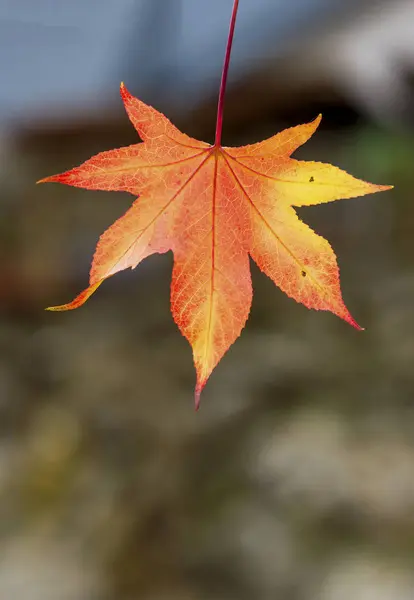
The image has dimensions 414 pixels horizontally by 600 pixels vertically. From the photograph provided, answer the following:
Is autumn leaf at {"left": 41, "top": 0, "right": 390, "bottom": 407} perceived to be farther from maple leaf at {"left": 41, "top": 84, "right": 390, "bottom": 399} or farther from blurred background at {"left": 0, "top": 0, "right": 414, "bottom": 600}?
blurred background at {"left": 0, "top": 0, "right": 414, "bottom": 600}

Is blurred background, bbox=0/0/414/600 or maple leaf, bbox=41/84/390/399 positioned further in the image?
blurred background, bbox=0/0/414/600

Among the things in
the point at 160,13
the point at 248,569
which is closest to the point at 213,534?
the point at 248,569

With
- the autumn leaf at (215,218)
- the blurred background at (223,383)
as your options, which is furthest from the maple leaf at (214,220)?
the blurred background at (223,383)

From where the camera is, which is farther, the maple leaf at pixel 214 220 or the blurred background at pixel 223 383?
the blurred background at pixel 223 383

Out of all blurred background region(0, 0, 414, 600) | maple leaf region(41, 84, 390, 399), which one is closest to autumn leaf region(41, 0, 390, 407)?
maple leaf region(41, 84, 390, 399)

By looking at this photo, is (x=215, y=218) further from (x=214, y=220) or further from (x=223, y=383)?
(x=223, y=383)

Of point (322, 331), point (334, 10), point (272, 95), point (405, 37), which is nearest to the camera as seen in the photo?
point (405, 37)

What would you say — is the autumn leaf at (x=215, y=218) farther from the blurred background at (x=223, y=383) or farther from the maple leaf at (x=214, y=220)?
the blurred background at (x=223, y=383)

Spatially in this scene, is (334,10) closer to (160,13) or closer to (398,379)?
(160,13)
